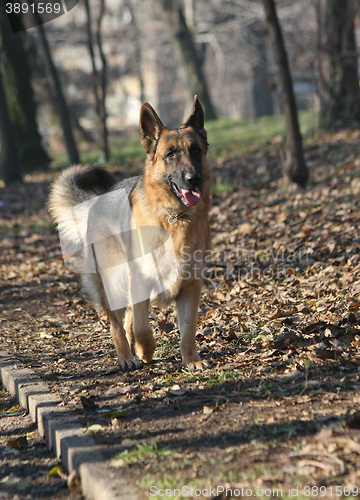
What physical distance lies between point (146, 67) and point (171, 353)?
5586 centimetres

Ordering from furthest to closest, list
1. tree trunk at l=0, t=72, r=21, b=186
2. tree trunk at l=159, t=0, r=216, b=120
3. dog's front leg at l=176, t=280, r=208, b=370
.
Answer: tree trunk at l=159, t=0, r=216, b=120 → tree trunk at l=0, t=72, r=21, b=186 → dog's front leg at l=176, t=280, r=208, b=370

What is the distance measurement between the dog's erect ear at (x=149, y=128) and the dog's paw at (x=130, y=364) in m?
1.84

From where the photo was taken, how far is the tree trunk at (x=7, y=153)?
18.5 meters

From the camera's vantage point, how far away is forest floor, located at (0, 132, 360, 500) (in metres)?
3.51

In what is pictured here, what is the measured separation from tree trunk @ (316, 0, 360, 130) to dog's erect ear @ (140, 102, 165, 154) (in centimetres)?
1116

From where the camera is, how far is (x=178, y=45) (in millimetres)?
27969

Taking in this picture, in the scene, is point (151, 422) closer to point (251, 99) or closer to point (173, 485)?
point (173, 485)

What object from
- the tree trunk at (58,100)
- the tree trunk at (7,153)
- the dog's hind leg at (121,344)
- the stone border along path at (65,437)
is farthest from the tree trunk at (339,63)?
the stone border along path at (65,437)

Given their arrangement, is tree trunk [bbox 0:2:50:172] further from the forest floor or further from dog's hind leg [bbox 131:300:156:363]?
dog's hind leg [bbox 131:300:156:363]

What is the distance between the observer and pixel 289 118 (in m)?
12.2

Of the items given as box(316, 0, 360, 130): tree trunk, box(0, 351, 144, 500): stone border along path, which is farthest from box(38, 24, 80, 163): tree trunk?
box(0, 351, 144, 500): stone border along path

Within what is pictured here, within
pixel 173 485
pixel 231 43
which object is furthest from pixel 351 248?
pixel 231 43

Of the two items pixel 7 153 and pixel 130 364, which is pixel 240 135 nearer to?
pixel 7 153

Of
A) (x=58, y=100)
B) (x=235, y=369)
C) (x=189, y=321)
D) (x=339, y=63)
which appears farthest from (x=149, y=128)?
(x=58, y=100)
